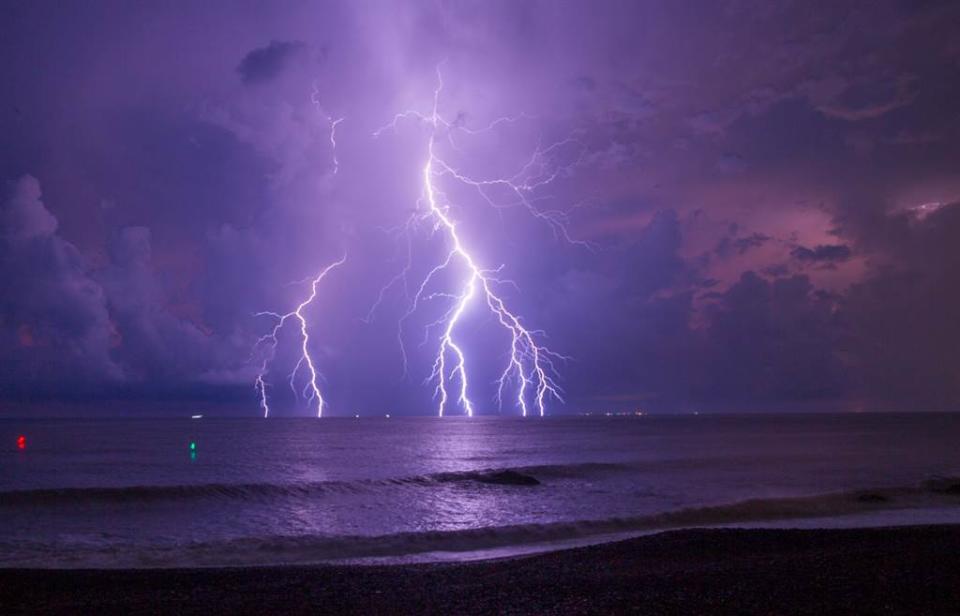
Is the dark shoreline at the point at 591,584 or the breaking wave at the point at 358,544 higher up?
the dark shoreline at the point at 591,584

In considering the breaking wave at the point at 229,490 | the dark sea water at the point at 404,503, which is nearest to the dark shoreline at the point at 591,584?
the dark sea water at the point at 404,503

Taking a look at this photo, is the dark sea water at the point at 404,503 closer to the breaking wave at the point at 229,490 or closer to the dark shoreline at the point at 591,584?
the breaking wave at the point at 229,490

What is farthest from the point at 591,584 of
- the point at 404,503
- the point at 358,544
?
the point at 404,503

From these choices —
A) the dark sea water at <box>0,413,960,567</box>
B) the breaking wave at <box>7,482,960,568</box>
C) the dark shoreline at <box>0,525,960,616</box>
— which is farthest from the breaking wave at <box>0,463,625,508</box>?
the dark shoreline at <box>0,525,960,616</box>

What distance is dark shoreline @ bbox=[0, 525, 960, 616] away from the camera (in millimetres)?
8164

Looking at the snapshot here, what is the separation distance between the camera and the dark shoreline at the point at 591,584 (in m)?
8.16

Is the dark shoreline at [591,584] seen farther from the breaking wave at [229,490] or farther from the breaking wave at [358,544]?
the breaking wave at [229,490]

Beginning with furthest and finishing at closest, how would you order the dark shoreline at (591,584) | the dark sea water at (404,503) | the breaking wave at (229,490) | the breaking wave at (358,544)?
the breaking wave at (229,490), the dark sea water at (404,503), the breaking wave at (358,544), the dark shoreline at (591,584)

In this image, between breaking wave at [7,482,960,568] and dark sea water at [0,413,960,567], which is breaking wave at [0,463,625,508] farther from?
breaking wave at [7,482,960,568]

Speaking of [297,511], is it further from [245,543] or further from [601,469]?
[601,469]

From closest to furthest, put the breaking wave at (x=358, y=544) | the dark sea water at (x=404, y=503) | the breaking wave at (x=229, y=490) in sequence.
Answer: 1. the breaking wave at (x=358, y=544)
2. the dark sea water at (x=404, y=503)
3. the breaking wave at (x=229, y=490)

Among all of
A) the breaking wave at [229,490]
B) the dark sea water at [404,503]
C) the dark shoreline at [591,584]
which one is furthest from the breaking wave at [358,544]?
the breaking wave at [229,490]

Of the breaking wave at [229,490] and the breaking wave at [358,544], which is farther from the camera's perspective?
the breaking wave at [229,490]

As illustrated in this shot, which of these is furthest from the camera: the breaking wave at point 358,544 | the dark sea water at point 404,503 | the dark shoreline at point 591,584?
the dark sea water at point 404,503
